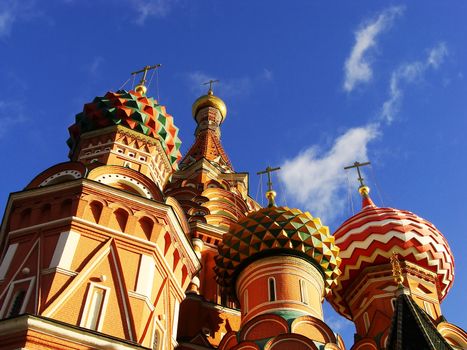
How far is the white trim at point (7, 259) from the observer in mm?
11898

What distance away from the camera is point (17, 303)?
36.5 ft

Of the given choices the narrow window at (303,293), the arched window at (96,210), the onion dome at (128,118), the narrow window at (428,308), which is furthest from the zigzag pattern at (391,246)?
the arched window at (96,210)

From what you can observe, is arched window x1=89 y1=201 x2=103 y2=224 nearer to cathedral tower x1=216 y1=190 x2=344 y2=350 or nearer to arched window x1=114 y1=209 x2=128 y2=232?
arched window x1=114 y1=209 x2=128 y2=232

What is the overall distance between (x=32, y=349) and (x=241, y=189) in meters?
16.0

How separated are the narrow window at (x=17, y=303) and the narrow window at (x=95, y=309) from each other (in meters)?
1.19

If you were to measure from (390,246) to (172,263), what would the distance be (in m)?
7.70

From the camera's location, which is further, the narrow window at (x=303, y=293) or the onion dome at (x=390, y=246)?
the onion dome at (x=390, y=246)

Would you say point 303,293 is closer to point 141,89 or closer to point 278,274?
point 278,274

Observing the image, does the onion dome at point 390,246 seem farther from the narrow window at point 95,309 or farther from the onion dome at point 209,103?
the onion dome at point 209,103

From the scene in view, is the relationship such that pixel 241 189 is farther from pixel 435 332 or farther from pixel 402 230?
pixel 435 332

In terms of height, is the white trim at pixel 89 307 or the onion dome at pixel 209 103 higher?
the onion dome at pixel 209 103

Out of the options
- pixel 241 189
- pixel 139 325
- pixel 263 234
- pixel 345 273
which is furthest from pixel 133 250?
pixel 241 189

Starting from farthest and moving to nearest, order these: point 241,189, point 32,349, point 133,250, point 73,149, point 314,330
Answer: point 241,189, point 73,149, point 314,330, point 133,250, point 32,349

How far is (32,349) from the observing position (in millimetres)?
9812
